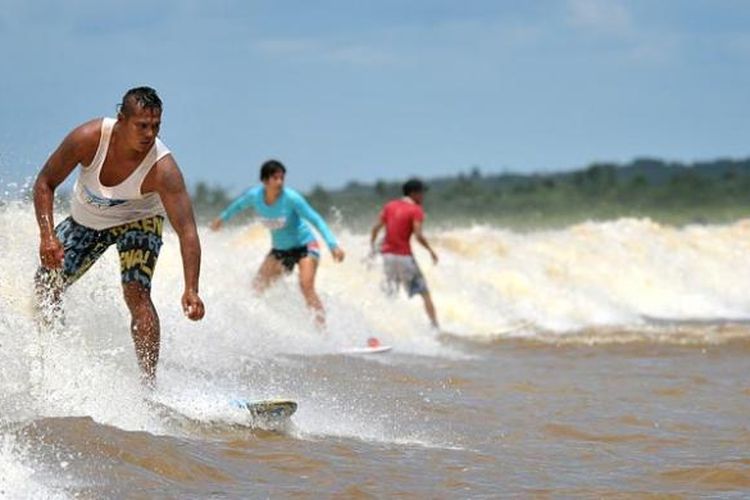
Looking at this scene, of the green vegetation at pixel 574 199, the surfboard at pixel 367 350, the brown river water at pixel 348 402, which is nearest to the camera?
the brown river water at pixel 348 402

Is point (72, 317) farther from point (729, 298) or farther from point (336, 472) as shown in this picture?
point (729, 298)

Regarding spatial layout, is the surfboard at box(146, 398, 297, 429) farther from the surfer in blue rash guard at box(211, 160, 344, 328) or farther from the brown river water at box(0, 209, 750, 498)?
the surfer in blue rash guard at box(211, 160, 344, 328)

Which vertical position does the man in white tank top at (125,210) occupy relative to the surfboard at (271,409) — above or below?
above

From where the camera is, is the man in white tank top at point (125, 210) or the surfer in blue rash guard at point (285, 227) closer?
the man in white tank top at point (125, 210)

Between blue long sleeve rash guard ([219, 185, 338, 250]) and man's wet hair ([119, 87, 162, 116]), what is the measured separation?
5.93m

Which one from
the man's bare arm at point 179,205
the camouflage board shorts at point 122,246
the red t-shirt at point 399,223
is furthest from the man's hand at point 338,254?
the man's bare arm at point 179,205

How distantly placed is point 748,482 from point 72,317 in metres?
4.46

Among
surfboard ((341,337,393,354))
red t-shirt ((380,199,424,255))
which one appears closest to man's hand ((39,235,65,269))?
surfboard ((341,337,393,354))

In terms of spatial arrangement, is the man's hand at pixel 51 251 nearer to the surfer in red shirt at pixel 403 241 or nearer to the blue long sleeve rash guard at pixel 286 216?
the blue long sleeve rash guard at pixel 286 216

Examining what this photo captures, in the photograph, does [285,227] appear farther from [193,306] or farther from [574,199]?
[574,199]

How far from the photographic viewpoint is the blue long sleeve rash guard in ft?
44.5

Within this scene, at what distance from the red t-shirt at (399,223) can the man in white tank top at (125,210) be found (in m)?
8.73

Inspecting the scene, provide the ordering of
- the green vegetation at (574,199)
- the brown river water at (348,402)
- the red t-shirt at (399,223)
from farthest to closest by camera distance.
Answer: the green vegetation at (574,199) < the red t-shirt at (399,223) < the brown river water at (348,402)

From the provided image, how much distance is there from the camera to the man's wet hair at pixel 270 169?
13398 mm
